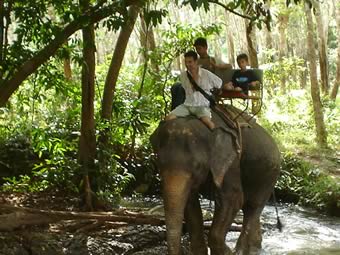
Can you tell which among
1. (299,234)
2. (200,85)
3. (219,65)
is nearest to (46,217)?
(200,85)

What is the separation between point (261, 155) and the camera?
707 centimetres

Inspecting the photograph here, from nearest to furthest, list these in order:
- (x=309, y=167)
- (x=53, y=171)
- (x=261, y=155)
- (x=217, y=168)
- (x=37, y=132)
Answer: (x=217, y=168) < (x=261, y=155) < (x=37, y=132) < (x=53, y=171) < (x=309, y=167)

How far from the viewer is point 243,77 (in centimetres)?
722

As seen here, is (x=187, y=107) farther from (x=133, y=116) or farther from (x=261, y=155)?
(x=133, y=116)

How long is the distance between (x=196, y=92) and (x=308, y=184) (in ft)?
18.8

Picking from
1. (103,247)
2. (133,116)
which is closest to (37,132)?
(133,116)

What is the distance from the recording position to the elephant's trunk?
5.36m

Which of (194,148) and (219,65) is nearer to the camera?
(194,148)

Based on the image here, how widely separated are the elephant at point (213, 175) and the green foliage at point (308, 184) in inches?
131

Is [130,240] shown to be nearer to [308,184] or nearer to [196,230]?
[196,230]

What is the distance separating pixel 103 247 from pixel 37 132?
2.04 m

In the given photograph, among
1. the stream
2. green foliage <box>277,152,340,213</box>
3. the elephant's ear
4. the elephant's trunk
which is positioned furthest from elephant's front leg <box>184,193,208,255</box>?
green foliage <box>277,152,340,213</box>

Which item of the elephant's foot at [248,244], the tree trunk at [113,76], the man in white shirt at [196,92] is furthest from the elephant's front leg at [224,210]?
the tree trunk at [113,76]

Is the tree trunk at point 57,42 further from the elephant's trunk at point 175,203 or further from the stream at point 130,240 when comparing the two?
the elephant's trunk at point 175,203
